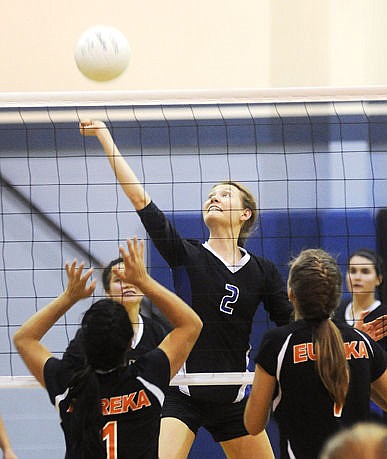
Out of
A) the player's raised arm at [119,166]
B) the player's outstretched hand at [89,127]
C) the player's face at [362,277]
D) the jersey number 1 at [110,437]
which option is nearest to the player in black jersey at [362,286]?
the player's face at [362,277]

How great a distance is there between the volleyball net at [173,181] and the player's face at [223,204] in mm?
755

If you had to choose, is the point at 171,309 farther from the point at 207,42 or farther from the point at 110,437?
the point at 207,42

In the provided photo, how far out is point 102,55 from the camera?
391 cm

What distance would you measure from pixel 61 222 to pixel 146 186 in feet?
1.61

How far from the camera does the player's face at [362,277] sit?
157 inches

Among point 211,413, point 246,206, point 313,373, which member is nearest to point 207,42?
point 246,206

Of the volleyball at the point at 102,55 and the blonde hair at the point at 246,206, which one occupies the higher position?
the volleyball at the point at 102,55

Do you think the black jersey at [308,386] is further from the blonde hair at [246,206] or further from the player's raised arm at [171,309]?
the blonde hair at [246,206]

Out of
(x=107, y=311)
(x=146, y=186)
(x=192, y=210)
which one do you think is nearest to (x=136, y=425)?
(x=107, y=311)

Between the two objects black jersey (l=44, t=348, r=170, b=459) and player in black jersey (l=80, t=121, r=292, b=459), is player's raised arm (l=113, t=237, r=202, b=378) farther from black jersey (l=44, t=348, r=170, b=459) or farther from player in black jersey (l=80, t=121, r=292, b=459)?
player in black jersey (l=80, t=121, r=292, b=459)

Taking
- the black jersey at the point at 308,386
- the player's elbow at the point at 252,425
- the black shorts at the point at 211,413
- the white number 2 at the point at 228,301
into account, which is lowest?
the black shorts at the point at 211,413

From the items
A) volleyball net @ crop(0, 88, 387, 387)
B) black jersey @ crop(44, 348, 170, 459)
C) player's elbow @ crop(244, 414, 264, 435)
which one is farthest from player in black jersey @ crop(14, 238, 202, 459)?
volleyball net @ crop(0, 88, 387, 387)

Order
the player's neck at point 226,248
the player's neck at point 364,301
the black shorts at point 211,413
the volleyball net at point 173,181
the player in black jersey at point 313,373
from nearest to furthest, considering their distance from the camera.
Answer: the player in black jersey at point 313,373, the black shorts at point 211,413, the player's neck at point 226,248, the player's neck at point 364,301, the volleyball net at point 173,181

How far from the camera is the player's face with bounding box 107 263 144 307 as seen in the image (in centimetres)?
361
